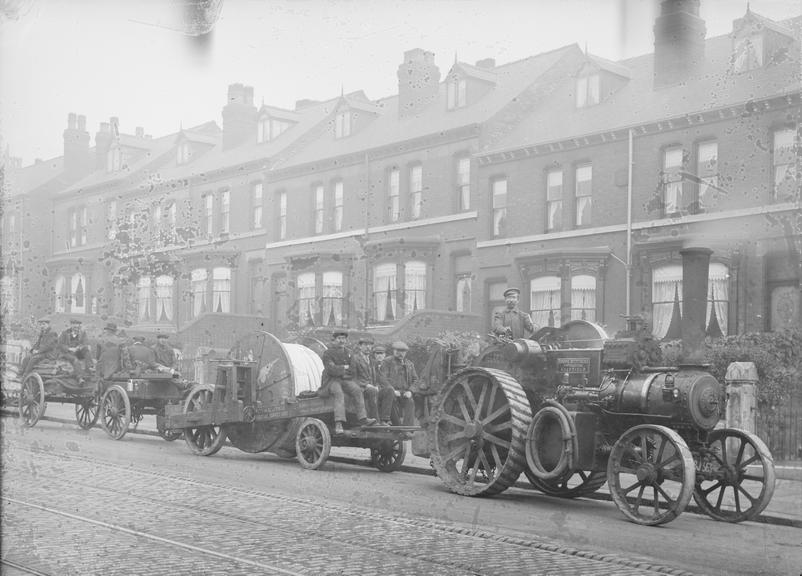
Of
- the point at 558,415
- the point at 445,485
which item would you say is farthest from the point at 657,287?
the point at 445,485

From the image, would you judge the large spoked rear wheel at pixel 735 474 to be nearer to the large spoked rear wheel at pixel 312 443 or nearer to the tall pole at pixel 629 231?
the tall pole at pixel 629 231

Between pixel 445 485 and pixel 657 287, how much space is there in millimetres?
3394

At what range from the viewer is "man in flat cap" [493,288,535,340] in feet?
33.9

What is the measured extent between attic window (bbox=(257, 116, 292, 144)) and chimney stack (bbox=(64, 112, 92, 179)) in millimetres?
2067

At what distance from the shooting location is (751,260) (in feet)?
35.4

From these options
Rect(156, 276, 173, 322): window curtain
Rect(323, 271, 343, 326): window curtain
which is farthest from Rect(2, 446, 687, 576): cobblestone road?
Rect(156, 276, 173, 322): window curtain

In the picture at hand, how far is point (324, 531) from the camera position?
777 centimetres


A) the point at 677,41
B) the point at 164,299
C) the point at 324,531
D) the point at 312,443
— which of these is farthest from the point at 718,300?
the point at 164,299

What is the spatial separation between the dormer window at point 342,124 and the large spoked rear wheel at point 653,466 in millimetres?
4759

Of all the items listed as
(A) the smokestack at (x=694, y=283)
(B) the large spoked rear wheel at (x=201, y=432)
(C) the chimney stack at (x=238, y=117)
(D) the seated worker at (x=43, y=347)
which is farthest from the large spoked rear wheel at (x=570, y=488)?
(D) the seated worker at (x=43, y=347)

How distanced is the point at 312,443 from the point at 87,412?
255 inches

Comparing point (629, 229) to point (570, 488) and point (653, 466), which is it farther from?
point (653, 466)

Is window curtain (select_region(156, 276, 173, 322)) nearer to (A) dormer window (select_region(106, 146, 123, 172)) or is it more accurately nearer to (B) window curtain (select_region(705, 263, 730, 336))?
(A) dormer window (select_region(106, 146, 123, 172))

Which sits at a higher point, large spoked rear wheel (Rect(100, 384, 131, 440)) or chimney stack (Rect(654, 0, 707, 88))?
chimney stack (Rect(654, 0, 707, 88))
